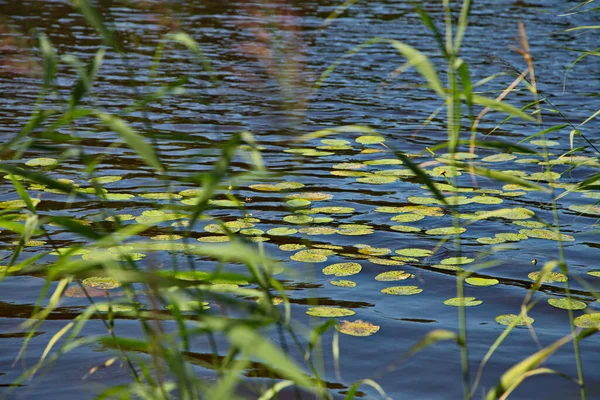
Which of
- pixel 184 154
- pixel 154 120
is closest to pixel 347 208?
pixel 184 154

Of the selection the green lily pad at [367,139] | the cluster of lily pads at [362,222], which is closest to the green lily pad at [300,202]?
the cluster of lily pads at [362,222]

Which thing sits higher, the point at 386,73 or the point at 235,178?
the point at 235,178

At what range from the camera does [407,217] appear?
4426mm

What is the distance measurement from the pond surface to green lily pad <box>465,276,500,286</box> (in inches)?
0.6

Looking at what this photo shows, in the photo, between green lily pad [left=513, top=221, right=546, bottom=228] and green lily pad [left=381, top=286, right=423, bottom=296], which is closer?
green lily pad [left=381, top=286, right=423, bottom=296]

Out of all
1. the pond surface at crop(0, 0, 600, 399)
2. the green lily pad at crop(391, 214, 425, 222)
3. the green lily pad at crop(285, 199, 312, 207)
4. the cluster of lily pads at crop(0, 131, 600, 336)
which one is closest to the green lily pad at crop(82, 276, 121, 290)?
the cluster of lily pads at crop(0, 131, 600, 336)

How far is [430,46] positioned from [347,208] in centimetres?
568

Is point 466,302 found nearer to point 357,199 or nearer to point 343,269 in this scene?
point 343,269

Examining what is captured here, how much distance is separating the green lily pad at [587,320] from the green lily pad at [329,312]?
87 centimetres

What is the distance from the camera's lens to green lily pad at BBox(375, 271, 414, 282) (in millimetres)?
3588

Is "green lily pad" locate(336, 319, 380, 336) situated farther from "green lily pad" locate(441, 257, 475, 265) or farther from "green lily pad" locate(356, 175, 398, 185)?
"green lily pad" locate(356, 175, 398, 185)

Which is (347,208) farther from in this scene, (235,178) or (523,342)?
(235,178)

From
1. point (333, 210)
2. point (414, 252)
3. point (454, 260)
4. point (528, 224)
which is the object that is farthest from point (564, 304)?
point (333, 210)

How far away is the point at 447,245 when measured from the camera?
4047 millimetres
